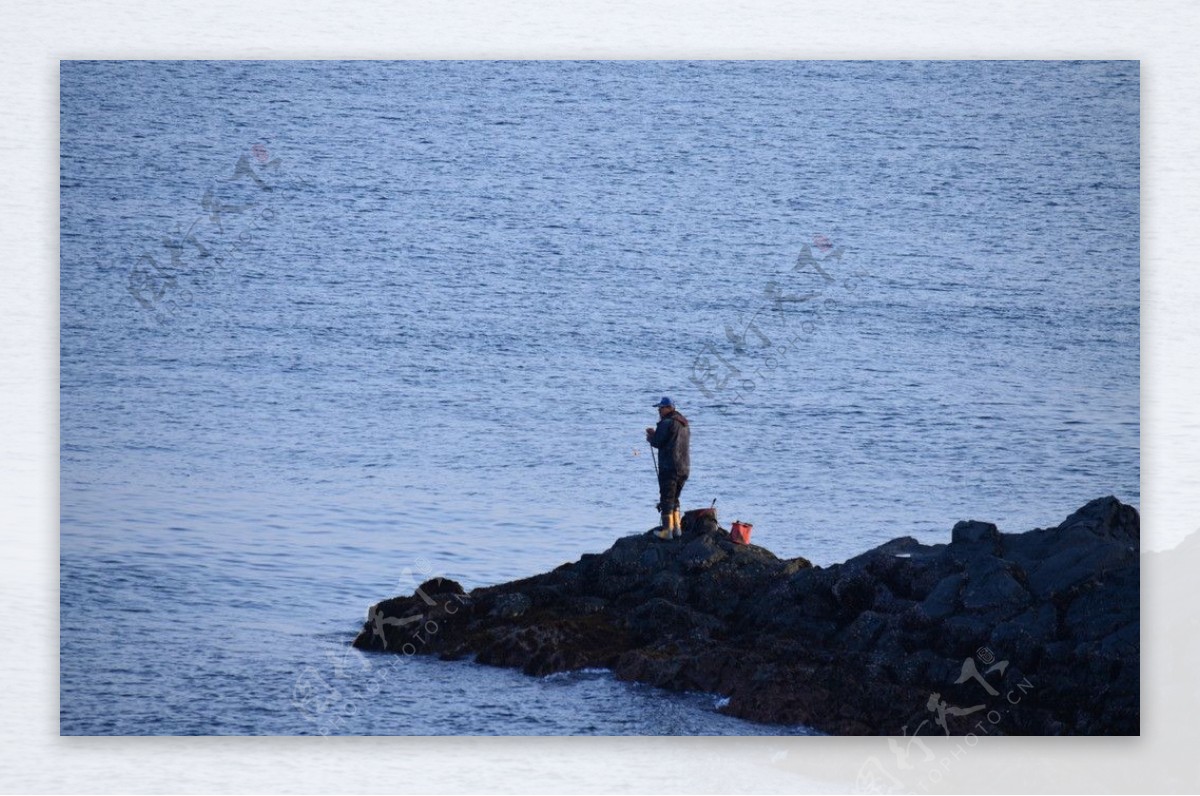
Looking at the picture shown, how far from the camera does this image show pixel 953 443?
16156 millimetres

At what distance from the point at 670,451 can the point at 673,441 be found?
9 cm

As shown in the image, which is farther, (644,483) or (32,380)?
(644,483)

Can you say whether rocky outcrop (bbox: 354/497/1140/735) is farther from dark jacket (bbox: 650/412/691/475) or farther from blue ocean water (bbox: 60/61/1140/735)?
dark jacket (bbox: 650/412/691/475)

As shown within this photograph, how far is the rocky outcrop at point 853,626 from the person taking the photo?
1544cm

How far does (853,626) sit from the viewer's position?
15.9 metres

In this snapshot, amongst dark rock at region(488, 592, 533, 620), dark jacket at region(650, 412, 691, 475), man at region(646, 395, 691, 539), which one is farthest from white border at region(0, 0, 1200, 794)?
dark jacket at region(650, 412, 691, 475)

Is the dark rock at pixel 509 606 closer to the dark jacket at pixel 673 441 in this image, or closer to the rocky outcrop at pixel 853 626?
the rocky outcrop at pixel 853 626

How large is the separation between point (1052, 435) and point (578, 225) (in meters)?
4.31

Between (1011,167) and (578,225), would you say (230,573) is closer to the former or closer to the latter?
(578,225)

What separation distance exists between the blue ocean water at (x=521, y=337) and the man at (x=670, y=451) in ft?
0.69

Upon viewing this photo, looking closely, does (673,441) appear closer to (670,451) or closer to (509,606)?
(670,451)

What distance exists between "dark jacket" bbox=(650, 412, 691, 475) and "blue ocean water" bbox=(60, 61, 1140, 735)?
0.83 feet

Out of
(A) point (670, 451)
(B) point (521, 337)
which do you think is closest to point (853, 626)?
(A) point (670, 451)

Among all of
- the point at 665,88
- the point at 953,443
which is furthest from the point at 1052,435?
the point at 665,88
